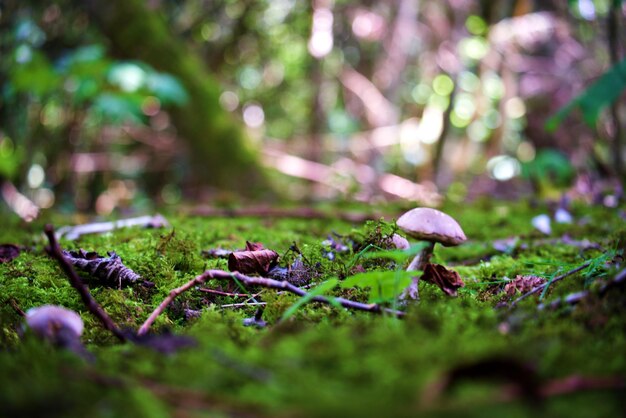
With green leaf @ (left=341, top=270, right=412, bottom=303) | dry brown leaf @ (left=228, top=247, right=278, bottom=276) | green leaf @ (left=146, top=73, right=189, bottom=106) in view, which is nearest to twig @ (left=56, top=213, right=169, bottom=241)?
dry brown leaf @ (left=228, top=247, right=278, bottom=276)

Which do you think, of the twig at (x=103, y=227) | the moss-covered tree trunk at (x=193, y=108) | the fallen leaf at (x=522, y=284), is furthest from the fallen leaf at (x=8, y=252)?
the moss-covered tree trunk at (x=193, y=108)

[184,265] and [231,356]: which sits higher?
[231,356]

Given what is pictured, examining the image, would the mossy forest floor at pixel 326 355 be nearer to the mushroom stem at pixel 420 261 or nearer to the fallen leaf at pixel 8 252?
the mushroom stem at pixel 420 261

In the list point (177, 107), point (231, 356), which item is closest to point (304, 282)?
point (231, 356)

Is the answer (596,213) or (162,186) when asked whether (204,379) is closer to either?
(596,213)

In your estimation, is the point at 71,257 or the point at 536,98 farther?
the point at 536,98

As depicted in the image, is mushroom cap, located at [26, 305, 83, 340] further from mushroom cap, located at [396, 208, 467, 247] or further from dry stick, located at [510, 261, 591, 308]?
dry stick, located at [510, 261, 591, 308]
